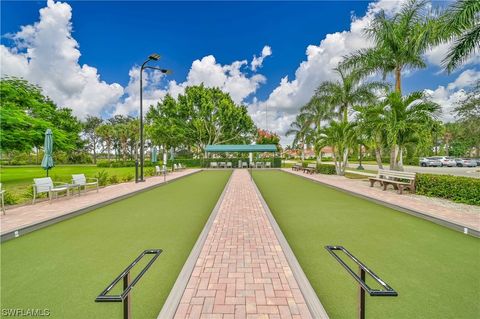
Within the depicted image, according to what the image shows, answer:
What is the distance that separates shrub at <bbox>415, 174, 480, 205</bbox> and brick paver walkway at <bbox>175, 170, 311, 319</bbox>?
7503 mm

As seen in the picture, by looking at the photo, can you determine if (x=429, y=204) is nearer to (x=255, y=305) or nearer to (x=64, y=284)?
(x=255, y=305)

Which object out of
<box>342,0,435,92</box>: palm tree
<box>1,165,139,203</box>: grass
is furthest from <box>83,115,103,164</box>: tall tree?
<box>342,0,435,92</box>: palm tree

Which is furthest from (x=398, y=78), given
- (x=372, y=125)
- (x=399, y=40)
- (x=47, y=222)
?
(x=47, y=222)

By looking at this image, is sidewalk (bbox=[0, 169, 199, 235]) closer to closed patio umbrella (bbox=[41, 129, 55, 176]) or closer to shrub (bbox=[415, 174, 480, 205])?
closed patio umbrella (bbox=[41, 129, 55, 176])

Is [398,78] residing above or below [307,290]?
above

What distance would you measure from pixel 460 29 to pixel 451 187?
5.51 meters

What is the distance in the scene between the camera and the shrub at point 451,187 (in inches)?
293

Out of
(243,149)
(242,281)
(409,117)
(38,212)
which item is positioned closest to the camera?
(242,281)

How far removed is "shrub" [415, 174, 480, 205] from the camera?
7445mm

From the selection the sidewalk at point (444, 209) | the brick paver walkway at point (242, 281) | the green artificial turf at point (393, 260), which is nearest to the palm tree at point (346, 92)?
the sidewalk at point (444, 209)

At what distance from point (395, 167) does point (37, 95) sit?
1174 inches

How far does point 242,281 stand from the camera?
3025mm

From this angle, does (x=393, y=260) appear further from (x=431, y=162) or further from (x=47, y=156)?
(x=431, y=162)

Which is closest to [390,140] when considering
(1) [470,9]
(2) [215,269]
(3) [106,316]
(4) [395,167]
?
(4) [395,167]
